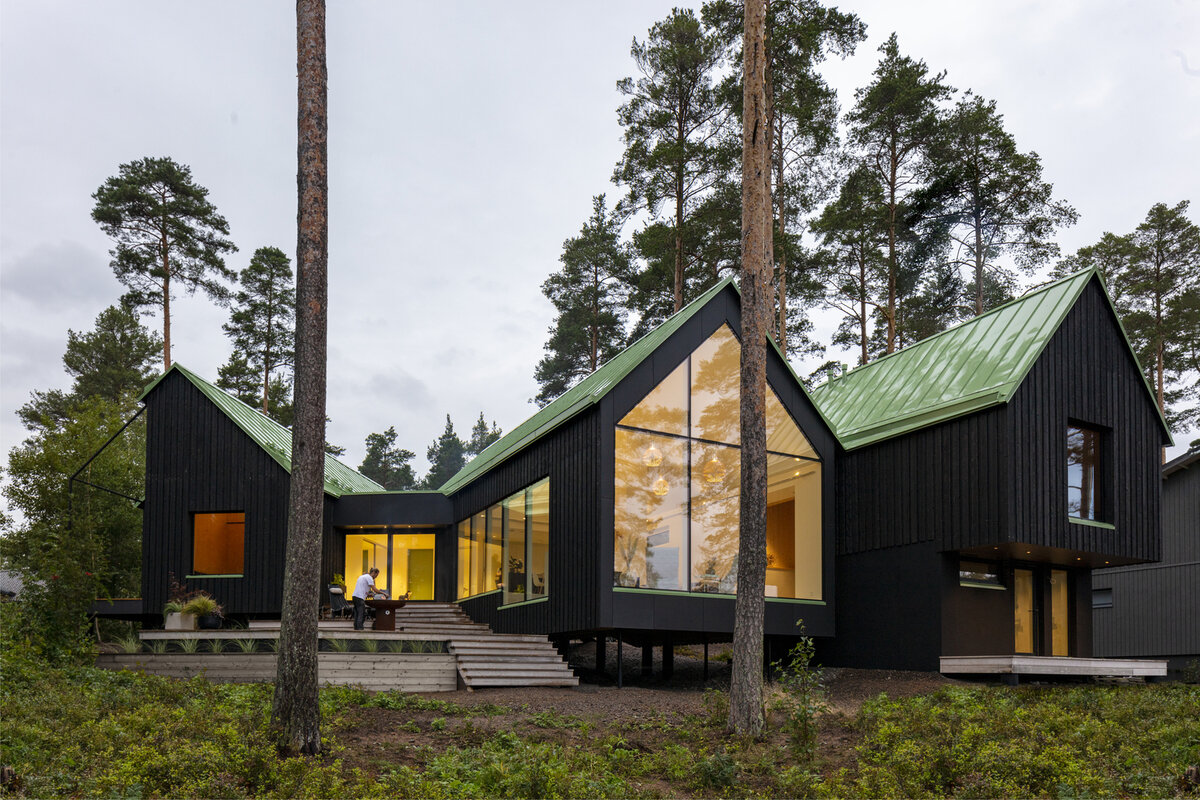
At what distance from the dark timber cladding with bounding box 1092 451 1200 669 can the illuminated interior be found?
16101 millimetres

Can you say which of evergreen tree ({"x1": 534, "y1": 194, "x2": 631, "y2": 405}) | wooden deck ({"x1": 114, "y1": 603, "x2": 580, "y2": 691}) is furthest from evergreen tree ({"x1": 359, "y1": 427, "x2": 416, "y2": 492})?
wooden deck ({"x1": 114, "y1": 603, "x2": 580, "y2": 691})

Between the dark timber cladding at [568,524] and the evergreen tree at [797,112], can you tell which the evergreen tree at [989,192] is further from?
the dark timber cladding at [568,524]

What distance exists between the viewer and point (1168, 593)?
18.5 meters

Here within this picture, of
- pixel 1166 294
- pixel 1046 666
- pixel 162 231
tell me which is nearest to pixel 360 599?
pixel 1046 666

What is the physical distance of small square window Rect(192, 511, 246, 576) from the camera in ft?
62.6

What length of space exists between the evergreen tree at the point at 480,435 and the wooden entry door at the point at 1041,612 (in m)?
48.8

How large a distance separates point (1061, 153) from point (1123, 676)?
67.0ft

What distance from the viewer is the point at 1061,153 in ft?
92.8

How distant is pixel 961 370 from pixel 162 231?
81.2 feet

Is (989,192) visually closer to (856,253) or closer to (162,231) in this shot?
(856,253)

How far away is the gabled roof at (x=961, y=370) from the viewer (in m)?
13.6

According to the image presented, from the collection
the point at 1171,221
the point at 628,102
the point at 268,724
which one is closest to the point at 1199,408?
the point at 1171,221

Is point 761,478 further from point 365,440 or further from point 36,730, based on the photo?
point 365,440

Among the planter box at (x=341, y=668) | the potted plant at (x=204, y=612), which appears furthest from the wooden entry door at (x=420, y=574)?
the planter box at (x=341, y=668)
